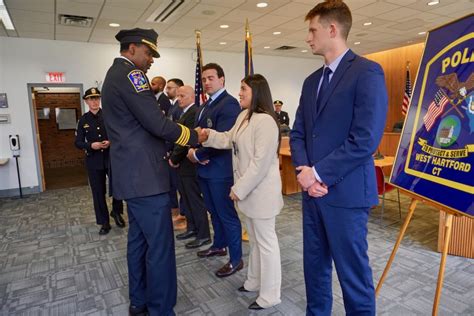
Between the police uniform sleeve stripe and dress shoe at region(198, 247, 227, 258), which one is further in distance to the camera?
dress shoe at region(198, 247, 227, 258)

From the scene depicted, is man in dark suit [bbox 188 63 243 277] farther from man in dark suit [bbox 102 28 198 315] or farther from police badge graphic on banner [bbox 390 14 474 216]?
police badge graphic on banner [bbox 390 14 474 216]

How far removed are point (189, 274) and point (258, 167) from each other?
1349 millimetres

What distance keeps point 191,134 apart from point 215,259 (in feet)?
4.94

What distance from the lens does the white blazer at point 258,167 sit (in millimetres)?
1967

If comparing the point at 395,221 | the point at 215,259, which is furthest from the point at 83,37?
the point at 395,221

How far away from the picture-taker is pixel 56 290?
2.55 m

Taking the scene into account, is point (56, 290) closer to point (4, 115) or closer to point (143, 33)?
point (143, 33)

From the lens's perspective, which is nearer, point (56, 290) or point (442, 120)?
point (442, 120)

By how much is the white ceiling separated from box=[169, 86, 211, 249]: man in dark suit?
79.4 inches

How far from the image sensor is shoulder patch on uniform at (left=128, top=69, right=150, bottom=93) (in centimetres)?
175

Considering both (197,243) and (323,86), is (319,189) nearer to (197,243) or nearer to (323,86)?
(323,86)

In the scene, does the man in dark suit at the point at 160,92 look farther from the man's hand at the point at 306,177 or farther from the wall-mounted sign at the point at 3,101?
the wall-mounted sign at the point at 3,101

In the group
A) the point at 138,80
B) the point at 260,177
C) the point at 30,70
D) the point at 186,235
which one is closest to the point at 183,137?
the point at 138,80

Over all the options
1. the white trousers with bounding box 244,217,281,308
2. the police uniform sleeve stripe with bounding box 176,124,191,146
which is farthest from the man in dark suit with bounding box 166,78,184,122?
the white trousers with bounding box 244,217,281,308
